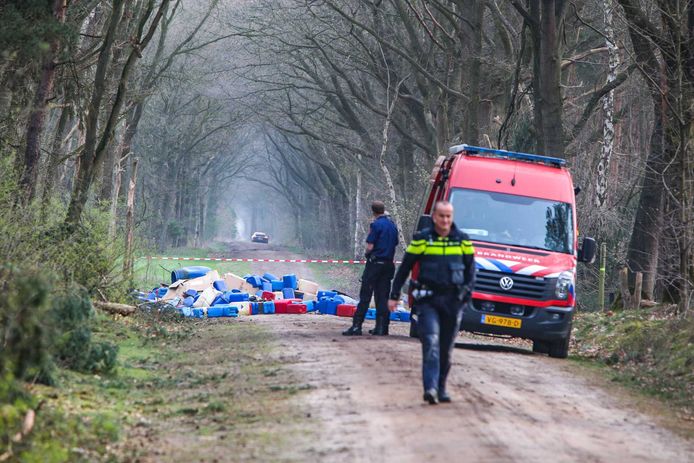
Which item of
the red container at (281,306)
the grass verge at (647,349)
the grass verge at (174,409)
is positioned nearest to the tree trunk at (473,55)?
the red container at (281,306)

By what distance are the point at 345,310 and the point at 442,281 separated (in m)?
14.4

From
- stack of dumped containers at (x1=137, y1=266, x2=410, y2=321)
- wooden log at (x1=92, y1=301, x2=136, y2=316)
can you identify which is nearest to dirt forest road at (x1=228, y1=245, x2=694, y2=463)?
wooden log at (x1=92, y1=301, x2=136, y2=316)

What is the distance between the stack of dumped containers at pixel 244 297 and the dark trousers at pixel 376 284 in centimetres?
615

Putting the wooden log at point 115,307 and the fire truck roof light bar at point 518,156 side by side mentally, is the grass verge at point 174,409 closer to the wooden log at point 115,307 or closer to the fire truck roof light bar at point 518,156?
the wooden log at point 115,307

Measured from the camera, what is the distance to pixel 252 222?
175 metres

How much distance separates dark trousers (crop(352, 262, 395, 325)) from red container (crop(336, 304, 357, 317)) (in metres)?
6.99

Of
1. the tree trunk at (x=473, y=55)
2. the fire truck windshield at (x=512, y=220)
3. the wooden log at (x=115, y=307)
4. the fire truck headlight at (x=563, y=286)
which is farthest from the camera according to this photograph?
the tree trunk at (x=473, y=55)

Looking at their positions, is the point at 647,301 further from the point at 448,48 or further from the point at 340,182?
the point at 340,182

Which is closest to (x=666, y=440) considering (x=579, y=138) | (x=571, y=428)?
(x=571, y=428)

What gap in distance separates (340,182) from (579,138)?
26219 millimetres

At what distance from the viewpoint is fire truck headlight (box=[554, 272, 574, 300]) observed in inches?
655

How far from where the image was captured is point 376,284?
58.2 ft

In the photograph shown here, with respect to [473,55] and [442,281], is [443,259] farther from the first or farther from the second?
[473,55]

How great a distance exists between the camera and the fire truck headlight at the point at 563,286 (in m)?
16.6
